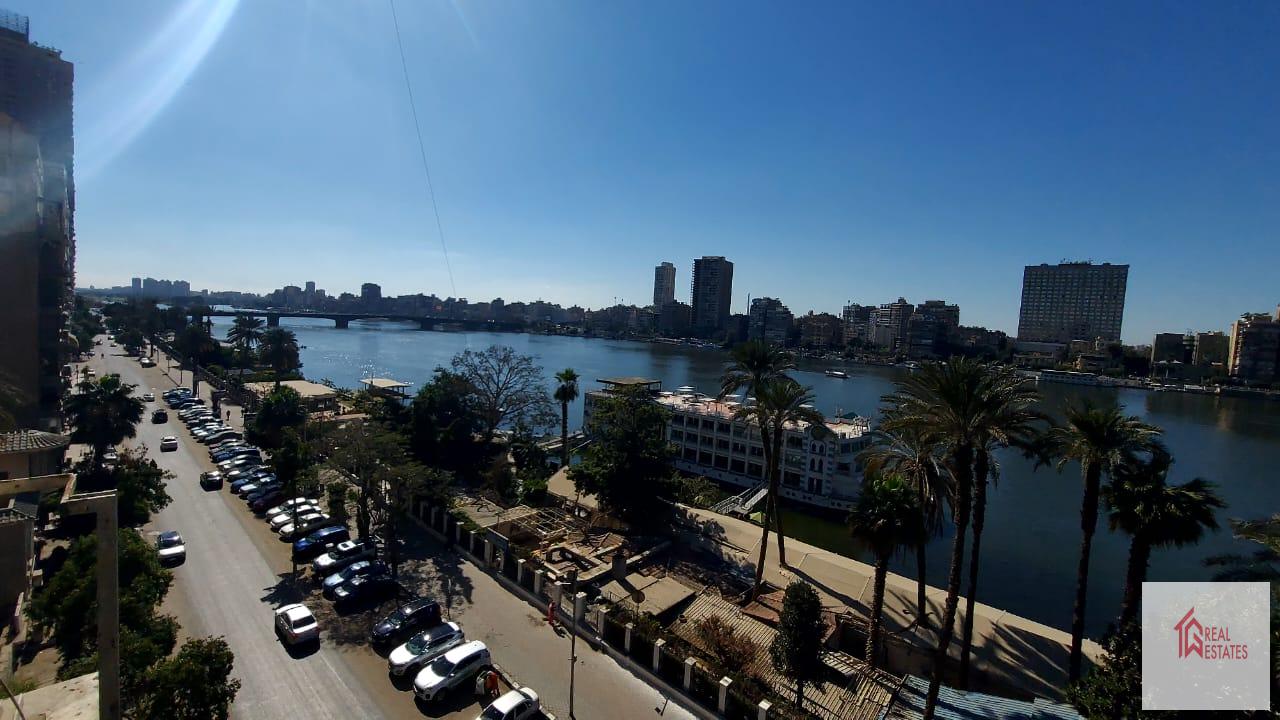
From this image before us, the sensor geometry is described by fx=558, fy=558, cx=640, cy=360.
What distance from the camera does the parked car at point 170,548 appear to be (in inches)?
633

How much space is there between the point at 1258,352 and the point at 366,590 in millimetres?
164035

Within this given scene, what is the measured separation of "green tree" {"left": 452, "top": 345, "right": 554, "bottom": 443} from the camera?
101ft

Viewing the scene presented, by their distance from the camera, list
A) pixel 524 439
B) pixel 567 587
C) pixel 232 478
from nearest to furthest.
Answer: pixel 567 587 → pixel 232 478 → pixel 524 439

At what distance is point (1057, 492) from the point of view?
3994 centimetres

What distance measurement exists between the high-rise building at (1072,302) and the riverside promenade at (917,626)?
647ft

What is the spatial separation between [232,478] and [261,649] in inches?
589

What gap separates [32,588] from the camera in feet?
46.8

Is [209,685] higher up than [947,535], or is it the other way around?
[209,685]

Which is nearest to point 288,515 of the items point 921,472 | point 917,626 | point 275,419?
point 275,419

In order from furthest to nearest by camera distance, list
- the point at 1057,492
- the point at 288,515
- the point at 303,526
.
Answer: the point at 1057,492 → the point at 288,515 → the point at 303,526

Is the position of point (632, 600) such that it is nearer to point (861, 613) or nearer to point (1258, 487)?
point (861, 613)

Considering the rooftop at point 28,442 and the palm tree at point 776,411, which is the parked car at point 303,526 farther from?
the palm tree at point 776,411

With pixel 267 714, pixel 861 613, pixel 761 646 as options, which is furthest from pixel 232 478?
pixel 861 613

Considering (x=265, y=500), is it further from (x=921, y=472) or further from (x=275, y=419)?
(x=921, y=472)
